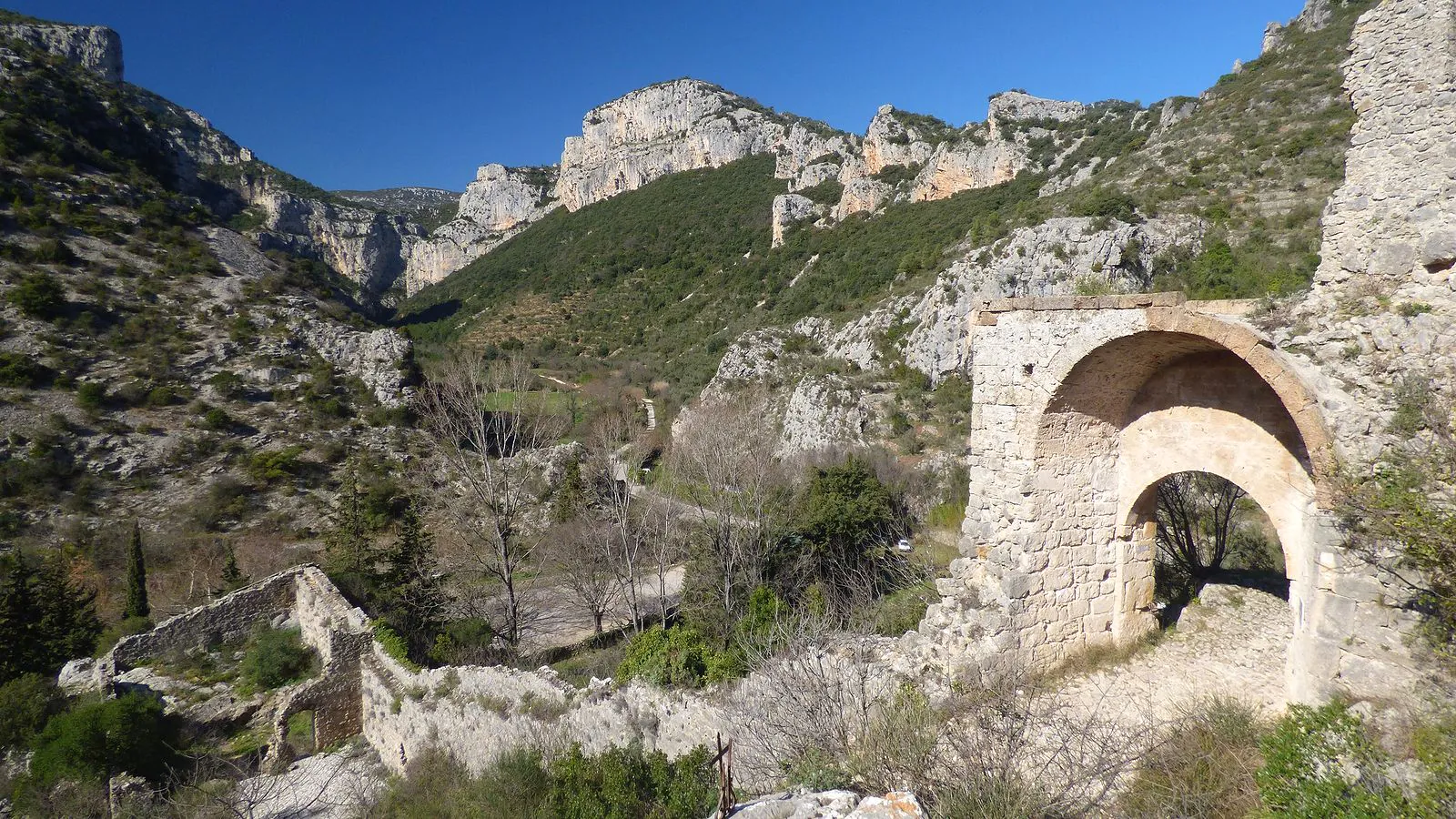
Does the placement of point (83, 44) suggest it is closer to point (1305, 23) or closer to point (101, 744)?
point (101, 744)

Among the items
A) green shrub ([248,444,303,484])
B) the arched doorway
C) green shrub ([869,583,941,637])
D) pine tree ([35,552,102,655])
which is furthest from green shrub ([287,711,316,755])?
green shrub ([248,444,303,484])

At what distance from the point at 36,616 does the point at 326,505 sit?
9.44 metres

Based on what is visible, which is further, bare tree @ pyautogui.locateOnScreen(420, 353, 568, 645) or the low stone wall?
bare tree @ pyautogui.locateOnScreen(420, 353, 568, 645)

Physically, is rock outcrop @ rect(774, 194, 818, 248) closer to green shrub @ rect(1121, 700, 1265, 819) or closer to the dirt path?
the dirt path

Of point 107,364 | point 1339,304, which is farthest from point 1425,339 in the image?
point 107,364

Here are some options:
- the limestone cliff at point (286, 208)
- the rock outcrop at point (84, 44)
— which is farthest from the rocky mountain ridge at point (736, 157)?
the rock outcrop at point (84, 44)

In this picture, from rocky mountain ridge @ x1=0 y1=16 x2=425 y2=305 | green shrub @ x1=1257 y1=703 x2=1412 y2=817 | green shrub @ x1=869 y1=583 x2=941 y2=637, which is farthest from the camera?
rocky mountain ridge @ x1=0 y1=16 x2=425 y2=305

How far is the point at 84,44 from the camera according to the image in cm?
4197

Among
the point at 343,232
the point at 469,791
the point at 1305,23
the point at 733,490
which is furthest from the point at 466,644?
the point at 343,232

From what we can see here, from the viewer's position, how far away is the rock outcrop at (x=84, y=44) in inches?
1592

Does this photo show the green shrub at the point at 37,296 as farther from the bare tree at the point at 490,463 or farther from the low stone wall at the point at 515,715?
the low stone wall at the point at 515,715

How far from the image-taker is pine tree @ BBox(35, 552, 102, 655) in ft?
41.3

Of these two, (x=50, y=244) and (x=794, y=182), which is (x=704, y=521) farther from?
(x=794, y=182)

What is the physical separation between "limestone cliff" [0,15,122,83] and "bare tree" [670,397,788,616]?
52334mm
